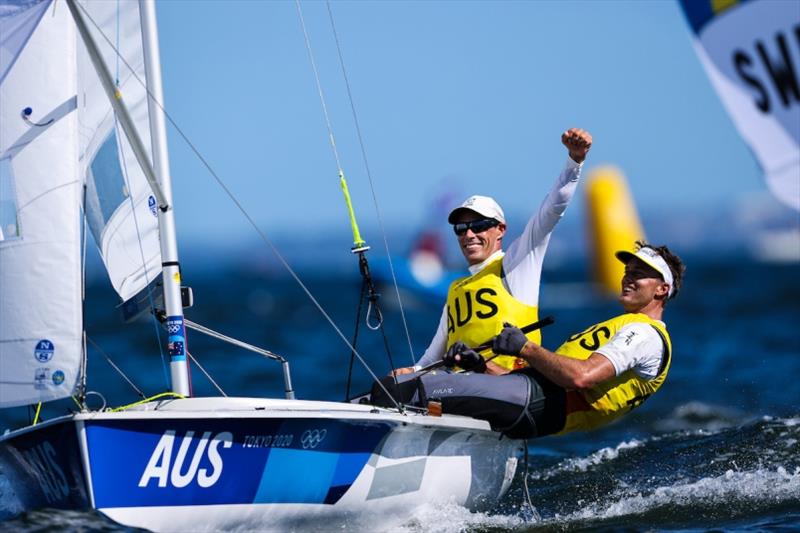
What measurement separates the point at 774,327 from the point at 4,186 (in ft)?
50.3

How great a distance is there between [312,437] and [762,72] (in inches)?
89.3

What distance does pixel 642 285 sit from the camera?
5.82 m

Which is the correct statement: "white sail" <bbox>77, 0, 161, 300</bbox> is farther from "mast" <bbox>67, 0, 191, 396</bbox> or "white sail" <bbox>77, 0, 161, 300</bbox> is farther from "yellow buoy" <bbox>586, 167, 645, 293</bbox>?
"yellow buoy" <bbox>586, 167, 645, 293</bbox>

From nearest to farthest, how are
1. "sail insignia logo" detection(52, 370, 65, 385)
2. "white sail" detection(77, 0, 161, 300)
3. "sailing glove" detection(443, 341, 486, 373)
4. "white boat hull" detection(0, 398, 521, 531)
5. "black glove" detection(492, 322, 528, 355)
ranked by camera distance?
"white boat hull" detection(0, 398, 521, 531), "sail insignia logo" detection(52, 370, 65, 385), "black glove" detection(492, 322, 528, 355), "sailing glove" detection(443, 341, 486, 373), "white sail" detection(77, 0, 161, 300)

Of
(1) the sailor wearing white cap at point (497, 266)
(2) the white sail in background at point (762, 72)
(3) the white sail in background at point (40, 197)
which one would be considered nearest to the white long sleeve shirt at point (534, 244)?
(1) the sailor wearing white cap at point (497, 266)

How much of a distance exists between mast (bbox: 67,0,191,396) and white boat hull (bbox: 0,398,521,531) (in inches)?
10.9

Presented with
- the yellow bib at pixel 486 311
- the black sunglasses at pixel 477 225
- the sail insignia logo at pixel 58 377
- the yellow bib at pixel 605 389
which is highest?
the black sunglasses at pixel 477 225

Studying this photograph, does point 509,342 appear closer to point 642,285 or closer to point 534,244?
point 534,244

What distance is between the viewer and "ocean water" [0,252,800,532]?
18.7ft

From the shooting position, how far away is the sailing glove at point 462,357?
5.48 metres

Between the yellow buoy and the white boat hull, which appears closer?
the white boat hull

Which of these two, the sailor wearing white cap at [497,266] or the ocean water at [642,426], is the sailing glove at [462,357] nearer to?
the sailor wearing white cap at [497,266]

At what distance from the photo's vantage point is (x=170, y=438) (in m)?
4.84

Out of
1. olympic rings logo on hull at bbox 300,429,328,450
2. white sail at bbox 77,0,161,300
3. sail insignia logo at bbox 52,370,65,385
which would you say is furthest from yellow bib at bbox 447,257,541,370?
sail insignia logo at bbox 52,370,65,385
